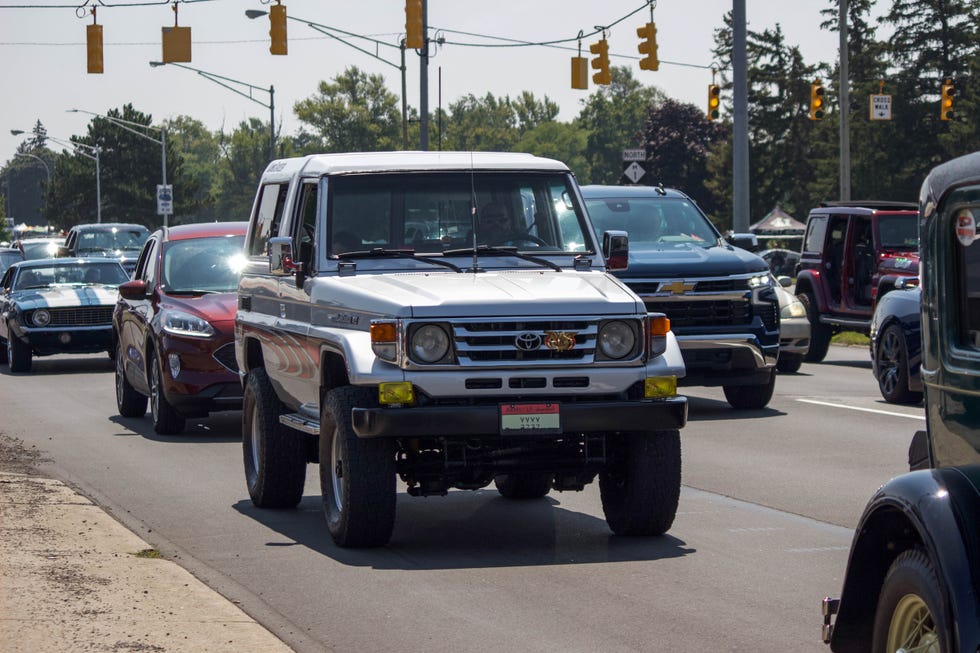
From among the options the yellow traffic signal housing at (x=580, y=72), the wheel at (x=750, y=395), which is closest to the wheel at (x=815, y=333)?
the wheel at (x=750, y=395)

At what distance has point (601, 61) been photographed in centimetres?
3628

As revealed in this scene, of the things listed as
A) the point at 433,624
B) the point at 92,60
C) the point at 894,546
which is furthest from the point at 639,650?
the point at 92,60

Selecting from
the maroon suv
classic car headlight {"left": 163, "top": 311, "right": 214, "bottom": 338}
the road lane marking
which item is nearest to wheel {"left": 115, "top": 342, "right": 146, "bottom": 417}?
the maroon suv

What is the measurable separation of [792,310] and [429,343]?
11846mm

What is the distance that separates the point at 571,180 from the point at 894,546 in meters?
5.58

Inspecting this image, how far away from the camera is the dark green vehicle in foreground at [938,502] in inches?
187

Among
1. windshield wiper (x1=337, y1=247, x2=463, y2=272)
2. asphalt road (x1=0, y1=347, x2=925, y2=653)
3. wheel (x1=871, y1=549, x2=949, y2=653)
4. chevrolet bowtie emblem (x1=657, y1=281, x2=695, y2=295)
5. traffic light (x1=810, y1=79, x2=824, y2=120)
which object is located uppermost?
traffic light (x1=810, y1=79, x2=824, y2=120)

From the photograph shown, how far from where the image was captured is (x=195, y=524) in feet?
34.8

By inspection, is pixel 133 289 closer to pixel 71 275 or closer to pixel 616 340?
pixel 616 340

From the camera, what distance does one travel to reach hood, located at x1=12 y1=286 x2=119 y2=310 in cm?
2467

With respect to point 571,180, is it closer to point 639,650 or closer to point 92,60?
point 639,650

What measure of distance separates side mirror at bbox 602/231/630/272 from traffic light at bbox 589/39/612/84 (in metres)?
26.1

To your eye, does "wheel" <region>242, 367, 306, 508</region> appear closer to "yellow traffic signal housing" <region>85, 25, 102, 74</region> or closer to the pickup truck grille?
the pickup truck grille

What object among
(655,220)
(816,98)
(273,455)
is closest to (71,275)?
(655,220)
